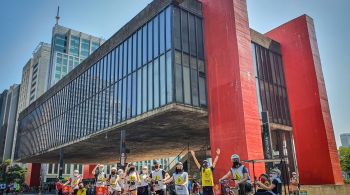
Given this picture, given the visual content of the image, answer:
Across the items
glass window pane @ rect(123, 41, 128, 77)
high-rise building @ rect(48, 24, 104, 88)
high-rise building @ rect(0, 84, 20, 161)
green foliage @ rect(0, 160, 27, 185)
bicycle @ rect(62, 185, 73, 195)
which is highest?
high-rise building @ rect(48, 24, 104, 88)

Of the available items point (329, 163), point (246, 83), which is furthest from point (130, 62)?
point (329, 163)

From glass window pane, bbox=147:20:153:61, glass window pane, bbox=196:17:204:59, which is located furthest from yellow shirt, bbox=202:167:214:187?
glass window pane, bbox=147:20:153:61

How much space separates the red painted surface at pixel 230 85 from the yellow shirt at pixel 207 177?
9266mm

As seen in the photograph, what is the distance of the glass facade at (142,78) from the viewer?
22797 millimetres

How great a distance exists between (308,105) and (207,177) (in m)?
20.2

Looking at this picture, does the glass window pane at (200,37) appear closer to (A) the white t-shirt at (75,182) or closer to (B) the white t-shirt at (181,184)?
(A) the white t-shirt at (75,182)

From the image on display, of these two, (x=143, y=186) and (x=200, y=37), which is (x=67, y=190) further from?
(x=200, y=37)

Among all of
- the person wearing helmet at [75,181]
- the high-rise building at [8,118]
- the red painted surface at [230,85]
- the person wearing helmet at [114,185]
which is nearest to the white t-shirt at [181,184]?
the person wearing helmet at [114,185]

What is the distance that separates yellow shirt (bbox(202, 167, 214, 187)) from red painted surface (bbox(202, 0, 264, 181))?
927cm

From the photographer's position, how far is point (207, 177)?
10.3m

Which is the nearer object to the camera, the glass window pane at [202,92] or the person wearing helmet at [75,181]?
the person wearing helmet at [75,181]

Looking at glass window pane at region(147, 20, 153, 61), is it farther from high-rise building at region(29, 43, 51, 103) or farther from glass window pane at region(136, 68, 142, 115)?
high-rise building at region(29, 43, 51, 103)

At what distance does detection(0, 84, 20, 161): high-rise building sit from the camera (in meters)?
120

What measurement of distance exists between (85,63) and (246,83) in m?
22.6
